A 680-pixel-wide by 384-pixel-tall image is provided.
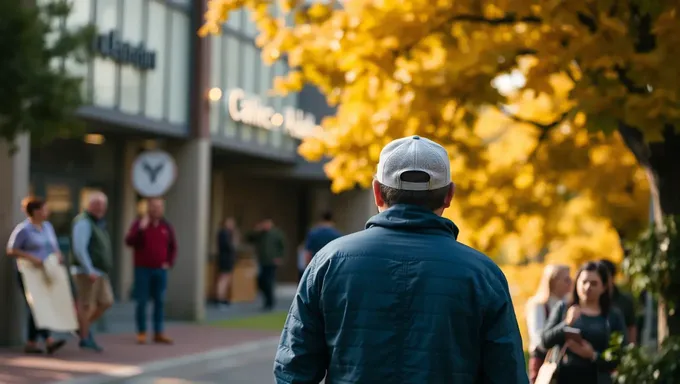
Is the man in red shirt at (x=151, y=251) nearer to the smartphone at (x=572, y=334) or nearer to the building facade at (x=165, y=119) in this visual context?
the building facade at (x=165, y=119)

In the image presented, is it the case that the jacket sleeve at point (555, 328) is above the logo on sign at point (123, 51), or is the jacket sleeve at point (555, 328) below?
below

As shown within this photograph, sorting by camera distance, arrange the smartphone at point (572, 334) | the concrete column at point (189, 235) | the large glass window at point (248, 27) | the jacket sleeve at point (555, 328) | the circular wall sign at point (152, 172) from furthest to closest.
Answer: the large glass window at point (248, 27) → the concrete column at point (189, 235) → the circular wall sign at point (152, 172) → the jacket sleeve at point (555, 328) → the smartphone at point (572, 334)

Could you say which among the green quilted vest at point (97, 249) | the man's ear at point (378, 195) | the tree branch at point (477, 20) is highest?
the tree branch at point (477, 20)

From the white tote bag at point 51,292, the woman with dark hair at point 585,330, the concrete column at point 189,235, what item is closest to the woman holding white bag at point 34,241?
the white tote bag at point 51,292

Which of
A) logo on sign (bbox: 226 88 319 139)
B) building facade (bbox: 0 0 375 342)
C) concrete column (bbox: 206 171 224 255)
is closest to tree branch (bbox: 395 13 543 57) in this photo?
building facade (bbox: 0 0 375 342)

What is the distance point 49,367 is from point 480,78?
590 cm

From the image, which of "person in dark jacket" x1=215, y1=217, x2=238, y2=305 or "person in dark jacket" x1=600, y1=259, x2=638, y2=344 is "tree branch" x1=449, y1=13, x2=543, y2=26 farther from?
"person in dark jacket" x1=215, y1=217, x2=238, y2=305

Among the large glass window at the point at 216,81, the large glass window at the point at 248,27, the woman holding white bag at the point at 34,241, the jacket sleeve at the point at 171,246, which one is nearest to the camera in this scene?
the woman holding white bag at the point at 34,241

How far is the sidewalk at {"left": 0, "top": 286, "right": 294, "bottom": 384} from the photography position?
12.6 metres

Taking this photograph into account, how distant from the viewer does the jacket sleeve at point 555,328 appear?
7398 millimetres

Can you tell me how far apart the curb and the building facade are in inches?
164

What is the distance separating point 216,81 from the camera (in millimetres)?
26422

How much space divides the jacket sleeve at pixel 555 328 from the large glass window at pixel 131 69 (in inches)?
600

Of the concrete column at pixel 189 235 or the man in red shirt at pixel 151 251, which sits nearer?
the man in red shirt at pixel 151 251
